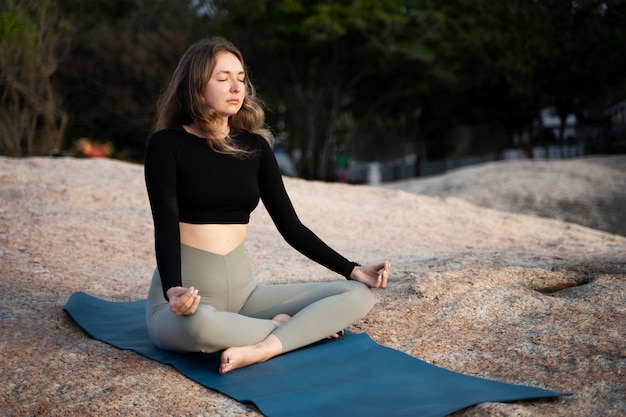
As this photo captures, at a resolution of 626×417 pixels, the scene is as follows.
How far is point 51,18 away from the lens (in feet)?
51.2

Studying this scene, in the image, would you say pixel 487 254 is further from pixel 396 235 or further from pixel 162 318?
pixel 162 318

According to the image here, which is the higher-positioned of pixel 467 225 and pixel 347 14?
pixel 347 14

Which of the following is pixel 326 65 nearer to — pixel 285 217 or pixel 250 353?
pixel 285 217

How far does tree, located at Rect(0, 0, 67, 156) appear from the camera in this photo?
14.3 metres

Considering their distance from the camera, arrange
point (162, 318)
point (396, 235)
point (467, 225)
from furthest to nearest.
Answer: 1. point (467, 225)
2. point (396, 235)
3. point (162, 318)

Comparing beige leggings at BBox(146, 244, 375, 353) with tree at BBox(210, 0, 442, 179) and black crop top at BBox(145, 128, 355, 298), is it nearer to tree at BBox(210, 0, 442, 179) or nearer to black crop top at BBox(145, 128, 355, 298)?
black crop top at BBox(145, 128, 355, 298)

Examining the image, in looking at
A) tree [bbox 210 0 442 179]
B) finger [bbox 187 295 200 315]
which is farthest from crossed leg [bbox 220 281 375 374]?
tree [bbox 210 0 442 179]

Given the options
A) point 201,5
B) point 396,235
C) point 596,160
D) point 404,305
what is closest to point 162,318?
point 404,305

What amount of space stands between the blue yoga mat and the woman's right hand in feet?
1.17

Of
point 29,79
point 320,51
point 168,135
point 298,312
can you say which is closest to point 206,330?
point 298,312

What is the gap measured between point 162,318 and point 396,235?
4732 millimetres

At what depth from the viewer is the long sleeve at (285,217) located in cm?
365

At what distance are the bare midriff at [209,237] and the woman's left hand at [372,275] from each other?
0.61m

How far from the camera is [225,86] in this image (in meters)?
3.48
